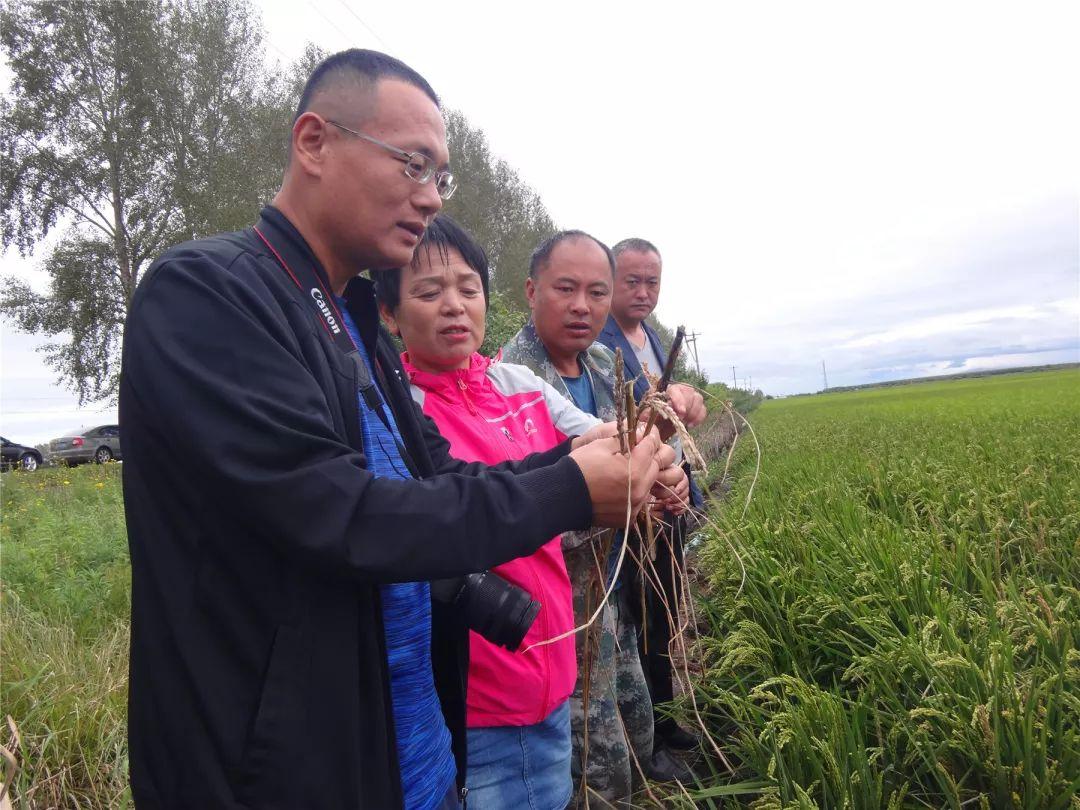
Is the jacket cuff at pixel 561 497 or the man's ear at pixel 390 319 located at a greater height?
the man's ear at pixel 390 319

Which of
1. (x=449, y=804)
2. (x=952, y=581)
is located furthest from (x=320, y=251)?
(x=952, y=581)

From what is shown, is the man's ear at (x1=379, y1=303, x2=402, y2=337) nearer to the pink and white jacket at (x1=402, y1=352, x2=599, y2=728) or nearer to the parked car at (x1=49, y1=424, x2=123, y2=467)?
the pink and white jacket at (x1=402, y1=352, x2=599, y2=728)

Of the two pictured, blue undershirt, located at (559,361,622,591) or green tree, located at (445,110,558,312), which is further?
green tree, located at (445,110,558,312)

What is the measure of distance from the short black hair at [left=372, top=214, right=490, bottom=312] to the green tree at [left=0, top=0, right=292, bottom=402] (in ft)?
42.4

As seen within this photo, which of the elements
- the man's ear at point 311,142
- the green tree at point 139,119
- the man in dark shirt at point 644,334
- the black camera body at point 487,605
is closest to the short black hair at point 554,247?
the man in dark shirt at point 644,334

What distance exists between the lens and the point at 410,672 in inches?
Answer: 48.2

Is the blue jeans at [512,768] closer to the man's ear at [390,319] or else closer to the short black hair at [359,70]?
the man's ear at [390,319]

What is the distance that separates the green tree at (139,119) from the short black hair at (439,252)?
12.9 m

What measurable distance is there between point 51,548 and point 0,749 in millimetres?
5205

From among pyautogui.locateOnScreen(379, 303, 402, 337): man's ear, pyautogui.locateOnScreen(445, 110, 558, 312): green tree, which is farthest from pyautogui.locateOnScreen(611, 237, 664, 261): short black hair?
pyautogui.locateOnScreen(445, 110, 558, 312): green tree

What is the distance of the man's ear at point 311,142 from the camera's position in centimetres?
123

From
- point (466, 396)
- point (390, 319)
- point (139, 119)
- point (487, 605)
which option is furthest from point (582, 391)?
point (139, 119)

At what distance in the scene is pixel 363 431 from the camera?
119 cm

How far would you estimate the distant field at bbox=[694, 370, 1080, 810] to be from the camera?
169 centimetres
